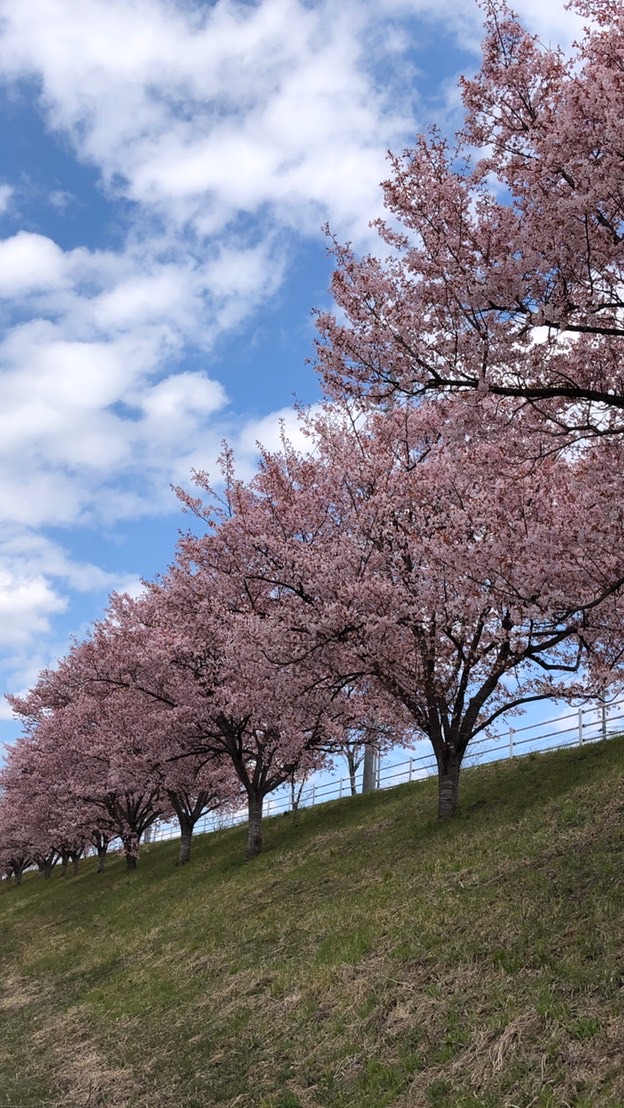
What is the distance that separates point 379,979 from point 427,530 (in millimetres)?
8814

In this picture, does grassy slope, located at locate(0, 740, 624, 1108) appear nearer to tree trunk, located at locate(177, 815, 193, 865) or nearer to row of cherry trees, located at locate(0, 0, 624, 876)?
row of cherry trees, located at locate(0, 0, 624, 876)

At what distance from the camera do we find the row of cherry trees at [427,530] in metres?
8.32

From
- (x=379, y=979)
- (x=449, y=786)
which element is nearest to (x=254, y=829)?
(x=449, y=786)

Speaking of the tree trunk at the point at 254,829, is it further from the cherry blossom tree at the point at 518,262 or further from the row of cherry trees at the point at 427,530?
the cherry blossom tree at the point at 518,262

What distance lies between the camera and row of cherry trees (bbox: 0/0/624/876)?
832 cm

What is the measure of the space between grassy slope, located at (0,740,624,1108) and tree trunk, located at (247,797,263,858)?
3.26m

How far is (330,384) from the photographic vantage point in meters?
9.72

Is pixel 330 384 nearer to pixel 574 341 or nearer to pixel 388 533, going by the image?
pixel 574 341

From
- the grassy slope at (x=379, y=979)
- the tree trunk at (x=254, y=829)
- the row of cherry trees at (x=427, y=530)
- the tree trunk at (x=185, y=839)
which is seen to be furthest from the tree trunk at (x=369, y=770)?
the grassy slope at (x=379, y=979)

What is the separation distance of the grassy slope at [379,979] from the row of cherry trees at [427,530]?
299 centimetres

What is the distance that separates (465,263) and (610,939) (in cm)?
731

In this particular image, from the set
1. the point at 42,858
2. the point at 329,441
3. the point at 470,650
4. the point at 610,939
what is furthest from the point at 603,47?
the point at 42,858

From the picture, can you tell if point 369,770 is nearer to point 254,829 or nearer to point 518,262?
point 254,829

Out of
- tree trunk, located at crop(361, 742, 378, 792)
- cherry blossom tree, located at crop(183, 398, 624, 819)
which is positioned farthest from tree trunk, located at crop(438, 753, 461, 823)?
tree trunk, located at crop(361, 742, 378, 792)
